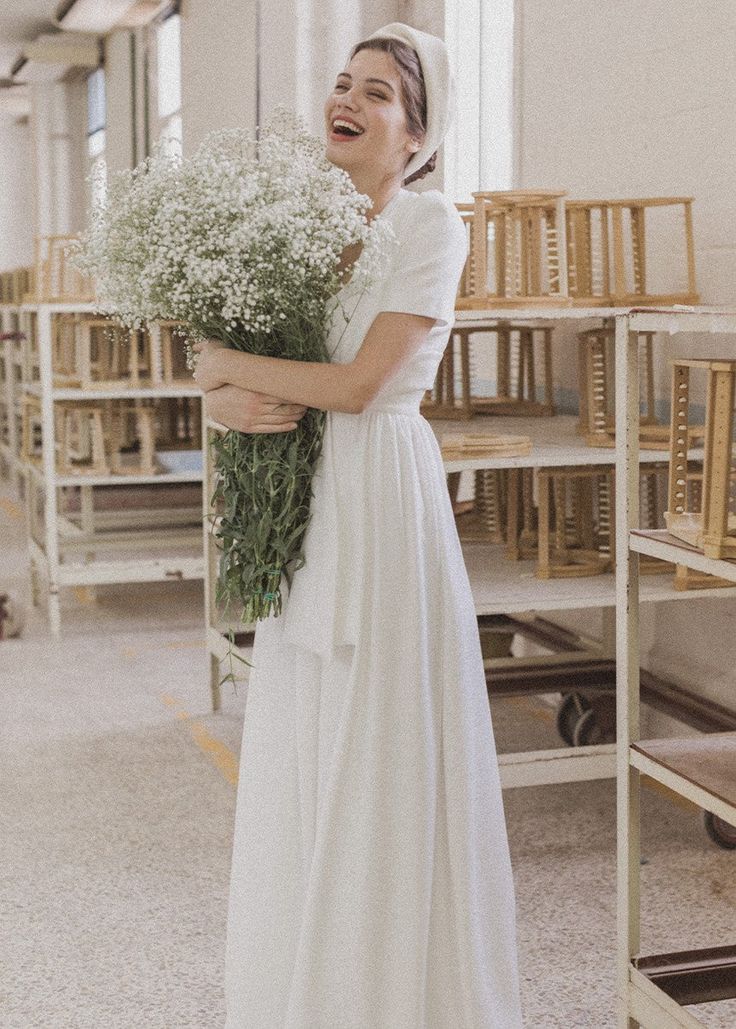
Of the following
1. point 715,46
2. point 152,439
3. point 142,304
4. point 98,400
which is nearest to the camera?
point 142,304

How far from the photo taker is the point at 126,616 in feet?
22.4

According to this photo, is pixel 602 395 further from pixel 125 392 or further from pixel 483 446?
pixel 125 392

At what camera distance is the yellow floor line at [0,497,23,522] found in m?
10.5

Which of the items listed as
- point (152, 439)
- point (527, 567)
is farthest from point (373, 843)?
point (152, 439)

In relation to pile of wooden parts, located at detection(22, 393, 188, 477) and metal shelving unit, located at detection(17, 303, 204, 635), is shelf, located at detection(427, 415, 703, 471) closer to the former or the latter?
metal shelving unit, located at detection(17, 303, 204, 635)

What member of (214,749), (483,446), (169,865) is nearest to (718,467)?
(483,446)

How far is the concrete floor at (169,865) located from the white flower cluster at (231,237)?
1494 millimetres

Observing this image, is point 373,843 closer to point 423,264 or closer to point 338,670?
point 338,670

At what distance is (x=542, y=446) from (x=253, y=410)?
1.74 meters

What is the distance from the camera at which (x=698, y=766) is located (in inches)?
93.9

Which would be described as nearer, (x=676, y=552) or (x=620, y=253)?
(x=676, y=552)

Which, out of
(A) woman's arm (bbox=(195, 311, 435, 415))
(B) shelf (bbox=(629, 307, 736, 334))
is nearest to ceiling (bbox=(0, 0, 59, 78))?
(A) woman's arm (bbox=(195, 311, 435, 415))

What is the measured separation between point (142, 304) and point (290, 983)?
4.03 ft

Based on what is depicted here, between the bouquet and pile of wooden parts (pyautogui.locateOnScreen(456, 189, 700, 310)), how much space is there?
154 centimetres
